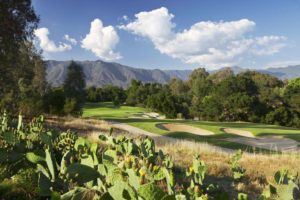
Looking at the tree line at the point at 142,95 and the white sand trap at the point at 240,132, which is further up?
the tree line at the point at 142,95

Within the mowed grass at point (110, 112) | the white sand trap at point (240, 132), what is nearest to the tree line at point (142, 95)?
the mowed grass at point (110, 112)

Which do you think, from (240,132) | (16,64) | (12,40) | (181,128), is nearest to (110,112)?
(181,128)

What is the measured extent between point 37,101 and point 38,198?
20.4m

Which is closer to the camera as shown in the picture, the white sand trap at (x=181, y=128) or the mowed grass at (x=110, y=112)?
the white sand trap at (x=181, y=128)

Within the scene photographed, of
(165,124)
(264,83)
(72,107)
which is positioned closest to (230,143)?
(165,124)

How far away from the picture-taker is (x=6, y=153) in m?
4.55

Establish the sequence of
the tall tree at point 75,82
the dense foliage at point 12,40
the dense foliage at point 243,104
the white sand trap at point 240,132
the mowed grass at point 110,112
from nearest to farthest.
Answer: the dense foliage at point 12,40 → the white sand trap at point 240,132 → the mowed grass at point 110,112 → the dense foliage at point 243,104 → the tall tree at point 75,82

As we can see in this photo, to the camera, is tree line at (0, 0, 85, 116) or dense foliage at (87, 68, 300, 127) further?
dense foliage at (87, 68, 300, 127)

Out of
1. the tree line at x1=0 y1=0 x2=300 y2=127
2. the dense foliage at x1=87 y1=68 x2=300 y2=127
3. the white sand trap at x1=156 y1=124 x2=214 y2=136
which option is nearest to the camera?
the tree line at x1=0 y1=0 x2=300 y2=127

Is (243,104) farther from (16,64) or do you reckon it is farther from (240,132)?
(16,64)

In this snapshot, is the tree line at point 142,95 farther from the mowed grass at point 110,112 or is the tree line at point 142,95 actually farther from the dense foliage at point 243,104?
the mowed grass at point 110,112

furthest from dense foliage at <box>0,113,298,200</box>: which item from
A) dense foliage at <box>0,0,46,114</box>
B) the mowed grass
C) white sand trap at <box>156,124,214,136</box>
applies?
the mowed grass

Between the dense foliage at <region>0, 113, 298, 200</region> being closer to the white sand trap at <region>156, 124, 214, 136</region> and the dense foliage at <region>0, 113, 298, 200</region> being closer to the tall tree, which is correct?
the white sand trap at <region>156, 124, 214, 136</region>

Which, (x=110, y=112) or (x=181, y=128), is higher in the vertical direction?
(x=110, y=112)
